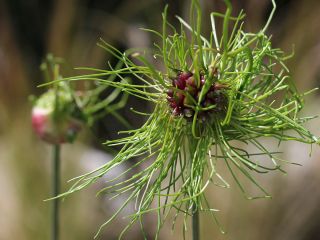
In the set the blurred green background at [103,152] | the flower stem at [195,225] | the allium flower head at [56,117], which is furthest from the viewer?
the blurred green background at [103,152]

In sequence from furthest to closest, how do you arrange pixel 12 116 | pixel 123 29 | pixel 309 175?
pixel 123 29, pixel 12 116, pixel 309 175

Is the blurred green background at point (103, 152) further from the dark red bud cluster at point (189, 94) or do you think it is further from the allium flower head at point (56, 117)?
the dark red bud cluster at point (189, 94)

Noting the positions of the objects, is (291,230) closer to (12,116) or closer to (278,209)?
(278,209)

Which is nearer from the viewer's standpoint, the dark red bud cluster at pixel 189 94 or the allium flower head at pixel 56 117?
the dark red bud cluster at pixel 189 94

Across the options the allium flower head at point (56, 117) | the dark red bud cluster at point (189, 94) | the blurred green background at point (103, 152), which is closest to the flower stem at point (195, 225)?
the dark red bud cluster at point (189, 94)

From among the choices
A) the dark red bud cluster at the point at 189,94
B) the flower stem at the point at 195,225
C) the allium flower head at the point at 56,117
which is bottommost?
the flower stem at the point at 195,225

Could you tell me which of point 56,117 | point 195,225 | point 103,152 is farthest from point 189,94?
point 103,152

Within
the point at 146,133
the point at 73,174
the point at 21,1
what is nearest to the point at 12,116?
the point at 73,174
